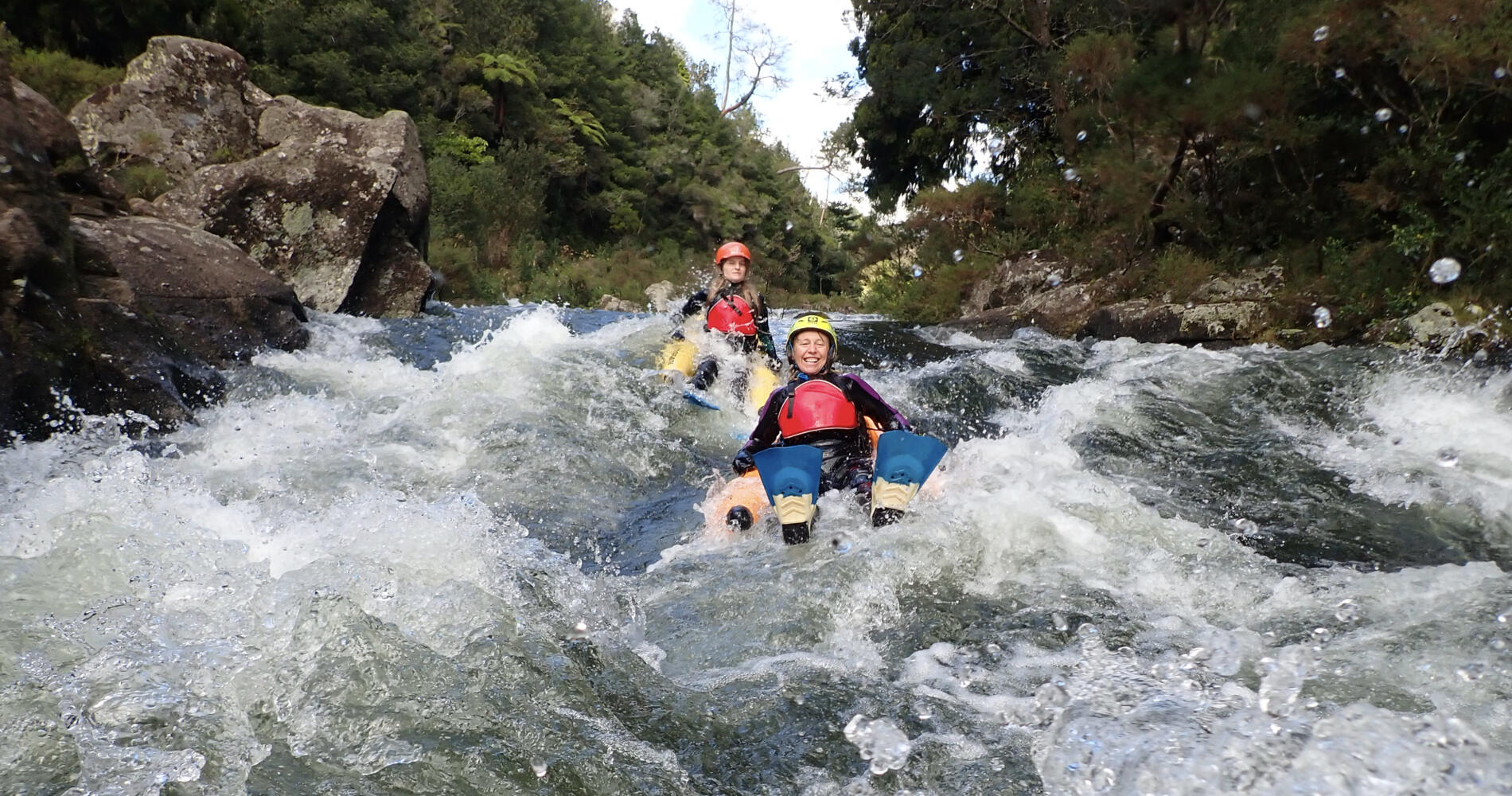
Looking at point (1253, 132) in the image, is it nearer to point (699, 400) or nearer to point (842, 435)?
point (699, 400)

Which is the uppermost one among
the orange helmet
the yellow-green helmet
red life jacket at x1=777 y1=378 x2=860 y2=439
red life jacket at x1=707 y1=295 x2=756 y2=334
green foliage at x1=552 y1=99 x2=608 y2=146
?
green foliage at x1=552 y1=99 x2=608 y2=146


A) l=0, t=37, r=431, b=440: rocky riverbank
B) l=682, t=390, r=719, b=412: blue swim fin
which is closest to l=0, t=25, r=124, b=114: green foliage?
l=0, t=37, r=431, b=440: rocky riverbank

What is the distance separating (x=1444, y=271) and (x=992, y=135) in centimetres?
1084

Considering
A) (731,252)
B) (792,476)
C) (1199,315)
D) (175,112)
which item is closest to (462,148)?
(175,112)

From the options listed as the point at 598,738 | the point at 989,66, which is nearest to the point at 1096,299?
the point at 989,66

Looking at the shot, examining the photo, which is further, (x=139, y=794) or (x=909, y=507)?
(x=909, y=507)

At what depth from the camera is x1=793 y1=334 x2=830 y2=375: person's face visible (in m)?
5.02

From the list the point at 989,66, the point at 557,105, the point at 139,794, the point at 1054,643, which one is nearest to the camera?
the point at 139,794

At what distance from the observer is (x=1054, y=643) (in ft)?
9.58

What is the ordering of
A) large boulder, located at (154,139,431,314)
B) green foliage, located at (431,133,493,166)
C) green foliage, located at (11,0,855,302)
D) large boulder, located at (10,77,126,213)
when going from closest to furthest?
large boulder, located at (10,77,126,213) → large boulder, located at (154,139,431,314) → green foliage, located at (11,0,855,302) → green foliage, located at (431,133,493,166)

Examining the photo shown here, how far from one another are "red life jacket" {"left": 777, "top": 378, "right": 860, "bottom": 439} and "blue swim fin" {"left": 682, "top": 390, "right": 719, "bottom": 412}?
77.5 inches

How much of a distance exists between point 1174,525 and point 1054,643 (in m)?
1.35

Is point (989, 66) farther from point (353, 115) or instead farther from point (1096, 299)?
point (353, 115)

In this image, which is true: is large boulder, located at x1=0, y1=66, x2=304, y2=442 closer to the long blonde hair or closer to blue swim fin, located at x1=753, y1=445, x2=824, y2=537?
blue swim fin, located at x1=753, y1=445, x2=824, y2=537
